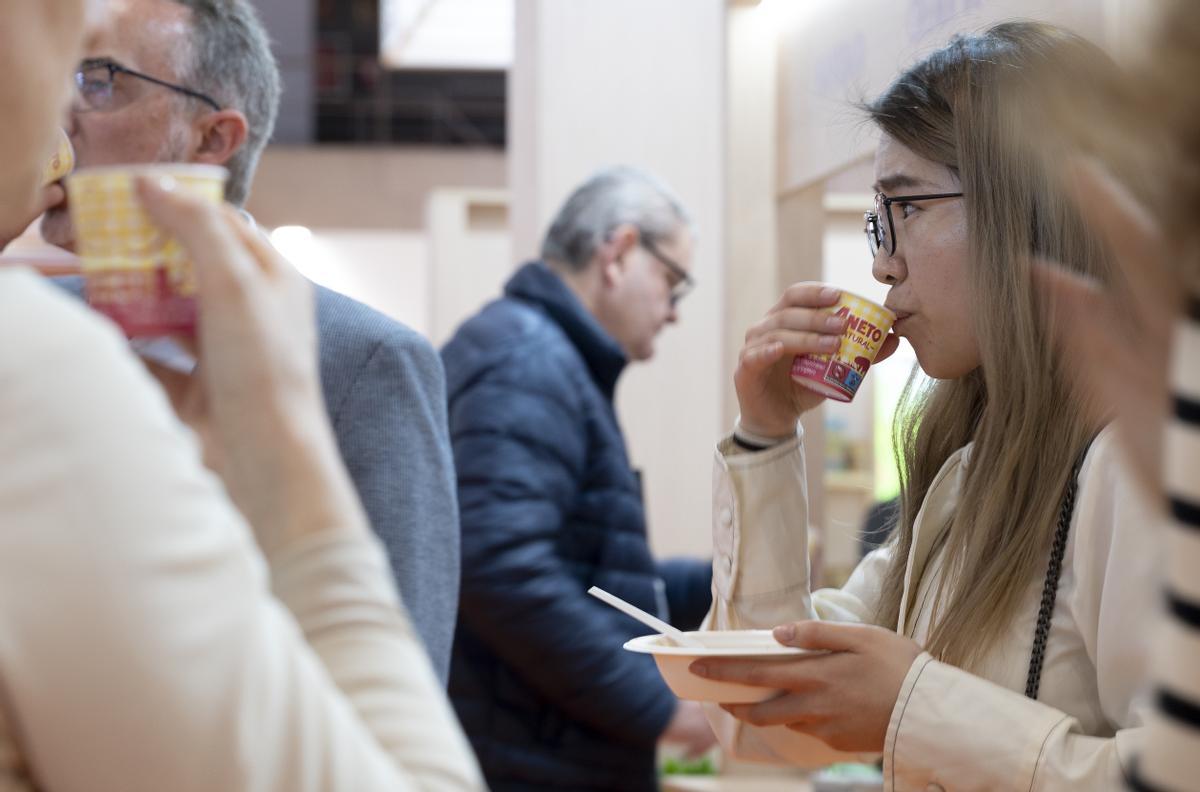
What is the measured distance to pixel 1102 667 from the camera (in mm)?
1435

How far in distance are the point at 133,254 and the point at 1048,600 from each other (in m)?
1.07

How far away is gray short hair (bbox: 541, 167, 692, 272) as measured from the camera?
11.5 feet

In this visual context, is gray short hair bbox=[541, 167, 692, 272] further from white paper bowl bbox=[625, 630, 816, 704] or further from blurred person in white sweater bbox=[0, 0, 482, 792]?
blurred person in white sweater bbox=[0, 0, 482, 792]

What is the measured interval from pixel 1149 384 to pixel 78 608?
0.61 meters

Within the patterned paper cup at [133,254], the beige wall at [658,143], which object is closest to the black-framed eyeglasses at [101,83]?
the patterned paper cup at [133,254]

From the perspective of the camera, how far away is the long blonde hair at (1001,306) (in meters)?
1.60

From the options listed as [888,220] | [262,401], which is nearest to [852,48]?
[888,220]

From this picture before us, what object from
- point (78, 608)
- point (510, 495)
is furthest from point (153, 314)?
point (510, 495)

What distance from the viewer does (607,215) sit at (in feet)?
11.7

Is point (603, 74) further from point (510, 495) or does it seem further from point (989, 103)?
point (989, 103)

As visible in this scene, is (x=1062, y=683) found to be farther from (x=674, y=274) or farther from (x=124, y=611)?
(x=674, y=274)

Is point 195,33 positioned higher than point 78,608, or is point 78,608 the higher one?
point 195,33

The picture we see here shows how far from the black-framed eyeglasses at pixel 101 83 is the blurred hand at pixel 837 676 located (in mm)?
1106

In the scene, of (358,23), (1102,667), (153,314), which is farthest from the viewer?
(358,23)
